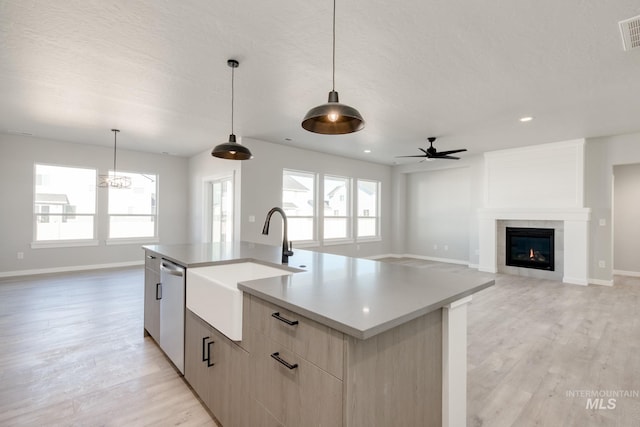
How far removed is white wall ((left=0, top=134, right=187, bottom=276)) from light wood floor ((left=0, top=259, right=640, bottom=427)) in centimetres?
184

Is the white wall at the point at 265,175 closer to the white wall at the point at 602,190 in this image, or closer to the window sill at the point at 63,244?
the window sill at the point at 63,244

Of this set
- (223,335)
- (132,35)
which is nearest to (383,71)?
(132,35)

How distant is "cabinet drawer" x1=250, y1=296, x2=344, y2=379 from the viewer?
3.37 ft

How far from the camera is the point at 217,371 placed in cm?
173

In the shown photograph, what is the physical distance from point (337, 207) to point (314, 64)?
5002mm

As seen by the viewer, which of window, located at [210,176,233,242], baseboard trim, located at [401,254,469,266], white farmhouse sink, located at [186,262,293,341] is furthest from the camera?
baseboard trim, located at [401,254,469,266]

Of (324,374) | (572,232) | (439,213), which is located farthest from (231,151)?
(439,213)

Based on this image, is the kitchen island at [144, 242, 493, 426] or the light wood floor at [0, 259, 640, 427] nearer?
the kitchen island at [144, 242, 493, 426]

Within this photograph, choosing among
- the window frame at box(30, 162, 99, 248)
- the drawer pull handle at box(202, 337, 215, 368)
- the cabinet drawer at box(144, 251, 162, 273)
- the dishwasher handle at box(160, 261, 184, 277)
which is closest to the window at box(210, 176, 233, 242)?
the window frame at box(30, 162, 99, 248)

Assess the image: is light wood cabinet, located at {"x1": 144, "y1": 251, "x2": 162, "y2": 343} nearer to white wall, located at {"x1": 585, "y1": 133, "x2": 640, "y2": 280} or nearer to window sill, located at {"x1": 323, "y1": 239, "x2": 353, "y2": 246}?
window sill, located at {"x1": 323, "y1": 239, "x2": 353, "y2": 246}

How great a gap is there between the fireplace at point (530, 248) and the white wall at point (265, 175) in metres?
3.22

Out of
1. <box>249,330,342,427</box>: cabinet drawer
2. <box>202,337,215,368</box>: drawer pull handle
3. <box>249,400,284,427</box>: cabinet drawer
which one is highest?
<box>249,330,342,427</box>: cabinet drawer

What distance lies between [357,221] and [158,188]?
Answer: 16.4 ft

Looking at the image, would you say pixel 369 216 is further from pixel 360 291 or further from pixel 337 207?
pixel 360 291
